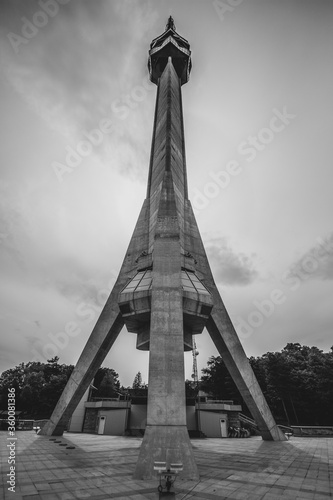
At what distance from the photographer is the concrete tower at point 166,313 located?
909cm

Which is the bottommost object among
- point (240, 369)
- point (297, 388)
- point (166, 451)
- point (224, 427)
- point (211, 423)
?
point (224, 427)

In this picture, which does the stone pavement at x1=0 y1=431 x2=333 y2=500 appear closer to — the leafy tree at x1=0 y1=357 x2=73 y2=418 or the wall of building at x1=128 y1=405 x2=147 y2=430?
the wall of building at x1=128 y1=405 x2=147 y2=430

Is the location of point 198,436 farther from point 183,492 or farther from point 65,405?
point 183,492

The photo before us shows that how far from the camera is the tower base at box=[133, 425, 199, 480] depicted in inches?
299

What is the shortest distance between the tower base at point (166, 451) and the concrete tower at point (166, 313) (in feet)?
0.09

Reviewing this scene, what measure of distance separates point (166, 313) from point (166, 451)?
4447 mm

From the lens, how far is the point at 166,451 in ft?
27.2

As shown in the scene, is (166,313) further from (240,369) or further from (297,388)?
(297,388)

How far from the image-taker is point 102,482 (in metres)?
6.79

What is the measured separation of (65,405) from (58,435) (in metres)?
3.25

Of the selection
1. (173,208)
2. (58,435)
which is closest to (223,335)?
(173,208)

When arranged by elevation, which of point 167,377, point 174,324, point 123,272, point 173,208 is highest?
point 173,208

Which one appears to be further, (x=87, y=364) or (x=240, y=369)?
(x=240, y=369)

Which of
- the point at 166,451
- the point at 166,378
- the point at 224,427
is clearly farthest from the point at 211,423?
the point at 166,451
